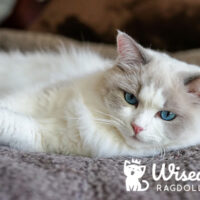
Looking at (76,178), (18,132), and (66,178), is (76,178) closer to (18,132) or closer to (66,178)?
(66,178)

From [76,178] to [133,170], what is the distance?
A: 223 mm

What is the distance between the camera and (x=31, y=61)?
6.64 feet

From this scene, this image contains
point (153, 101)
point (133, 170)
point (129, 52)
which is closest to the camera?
point (133, 170)

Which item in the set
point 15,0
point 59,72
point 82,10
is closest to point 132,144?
point 59,72

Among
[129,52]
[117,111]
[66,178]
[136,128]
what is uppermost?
[129,52]

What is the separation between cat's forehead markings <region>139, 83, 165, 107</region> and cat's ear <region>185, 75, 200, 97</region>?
12 centimetres

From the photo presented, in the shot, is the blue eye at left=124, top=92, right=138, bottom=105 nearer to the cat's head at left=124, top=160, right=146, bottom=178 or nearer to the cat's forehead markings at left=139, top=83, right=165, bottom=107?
the cat's forehead markings at left=139, top=83, right=165, bottom=107

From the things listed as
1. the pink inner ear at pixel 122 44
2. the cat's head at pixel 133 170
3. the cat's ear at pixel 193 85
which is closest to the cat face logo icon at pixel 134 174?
the cat's head at pixel 133 170

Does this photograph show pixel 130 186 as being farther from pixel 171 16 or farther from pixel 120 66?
pixel 171 16

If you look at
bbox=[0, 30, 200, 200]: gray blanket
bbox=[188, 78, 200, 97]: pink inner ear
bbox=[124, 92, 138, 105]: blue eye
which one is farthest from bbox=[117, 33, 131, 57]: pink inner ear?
bbox=[0, 30, 200, 200]: gray blanket

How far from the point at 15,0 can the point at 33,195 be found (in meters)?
3.01

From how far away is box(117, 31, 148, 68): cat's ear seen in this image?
125cm

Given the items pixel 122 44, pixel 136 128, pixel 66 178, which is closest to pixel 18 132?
pixel 66 178

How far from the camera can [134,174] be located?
1.00 metres
